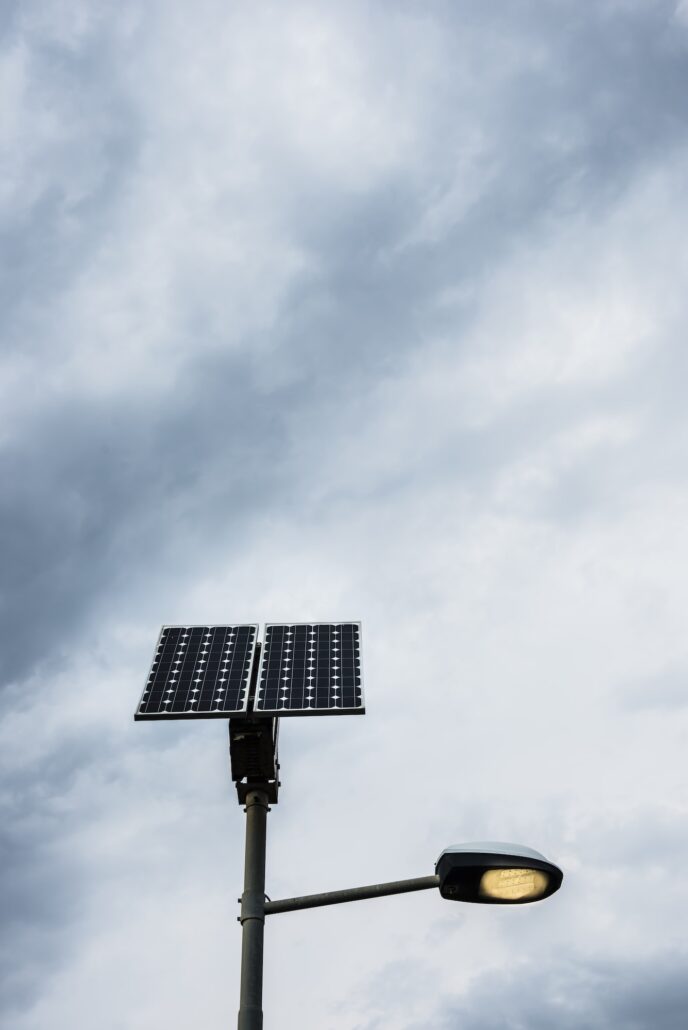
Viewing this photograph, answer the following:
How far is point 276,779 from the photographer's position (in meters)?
10.4

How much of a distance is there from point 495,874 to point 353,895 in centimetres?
149

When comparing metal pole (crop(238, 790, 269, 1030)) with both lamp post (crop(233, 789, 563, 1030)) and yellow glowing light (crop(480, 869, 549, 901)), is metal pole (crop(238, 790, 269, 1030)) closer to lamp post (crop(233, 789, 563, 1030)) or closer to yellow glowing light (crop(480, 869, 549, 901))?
lamp post (crop(233, 789, 563, 1030))

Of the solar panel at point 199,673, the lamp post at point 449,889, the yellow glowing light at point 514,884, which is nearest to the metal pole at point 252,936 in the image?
the lamp post at point 449,889

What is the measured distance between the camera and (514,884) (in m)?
7.84

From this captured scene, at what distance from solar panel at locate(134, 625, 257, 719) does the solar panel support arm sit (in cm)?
326

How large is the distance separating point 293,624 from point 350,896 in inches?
264

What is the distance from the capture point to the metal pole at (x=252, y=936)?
799cm

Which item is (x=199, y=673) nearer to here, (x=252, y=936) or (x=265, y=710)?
(x=265, y=710)

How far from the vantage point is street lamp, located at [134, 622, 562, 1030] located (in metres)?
7.82

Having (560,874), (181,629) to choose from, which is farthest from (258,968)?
(181,629)

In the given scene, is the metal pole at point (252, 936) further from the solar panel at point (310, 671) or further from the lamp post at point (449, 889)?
the solar panel at point (310, 671)

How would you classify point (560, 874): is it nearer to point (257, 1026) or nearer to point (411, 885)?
point (411, 885)

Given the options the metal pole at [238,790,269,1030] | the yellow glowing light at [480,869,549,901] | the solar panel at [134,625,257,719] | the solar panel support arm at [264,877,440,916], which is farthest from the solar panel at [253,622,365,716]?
the yellow glowing light at [480,869,549,901]

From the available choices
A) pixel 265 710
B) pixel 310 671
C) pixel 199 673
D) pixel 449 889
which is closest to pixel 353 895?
pixel 449 889
